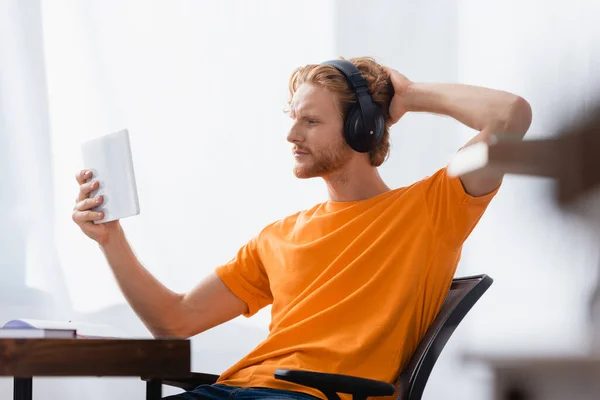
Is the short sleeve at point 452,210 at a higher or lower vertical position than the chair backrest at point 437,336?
higher

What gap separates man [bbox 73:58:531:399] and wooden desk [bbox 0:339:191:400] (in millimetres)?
473

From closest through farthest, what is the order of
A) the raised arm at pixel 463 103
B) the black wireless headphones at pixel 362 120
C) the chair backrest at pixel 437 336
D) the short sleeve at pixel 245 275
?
the chair backrest at pixel 437 336
the raised arm at pixel 463 103
the black wireless headphones at pixel 362 120
the short sleeve at pixel 245 275

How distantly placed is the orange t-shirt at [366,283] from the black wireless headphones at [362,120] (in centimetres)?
12

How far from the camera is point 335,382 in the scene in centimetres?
106

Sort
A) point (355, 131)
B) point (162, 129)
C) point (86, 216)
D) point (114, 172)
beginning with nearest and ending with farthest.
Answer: point (114, 172)
point (86, 216)
point (355, 131)
point (162, 129)

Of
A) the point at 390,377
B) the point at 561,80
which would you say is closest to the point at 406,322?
the point at 390,377

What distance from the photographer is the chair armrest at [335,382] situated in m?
1.05

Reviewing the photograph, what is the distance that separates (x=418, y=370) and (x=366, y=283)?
243 millimetres

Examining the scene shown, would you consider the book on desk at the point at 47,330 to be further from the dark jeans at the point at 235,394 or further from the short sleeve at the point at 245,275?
the short sleeve at the point at 245,275

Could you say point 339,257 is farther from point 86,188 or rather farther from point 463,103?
point 86,188

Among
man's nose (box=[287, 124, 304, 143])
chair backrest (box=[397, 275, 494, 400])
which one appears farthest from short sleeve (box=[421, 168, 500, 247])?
man's nose (box=[287, 124, 304, 143])

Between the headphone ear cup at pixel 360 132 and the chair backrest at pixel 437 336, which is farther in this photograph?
the headphone ear cup at pixel 360 132

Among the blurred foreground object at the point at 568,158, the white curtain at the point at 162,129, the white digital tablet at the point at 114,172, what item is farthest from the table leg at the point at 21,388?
the white curtain at the point at 162,129

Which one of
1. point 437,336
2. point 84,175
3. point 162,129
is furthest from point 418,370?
point 162,129
